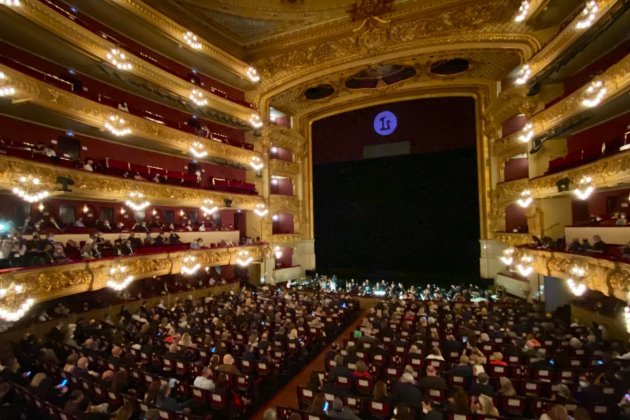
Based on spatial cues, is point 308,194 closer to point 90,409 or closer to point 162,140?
point 162,140

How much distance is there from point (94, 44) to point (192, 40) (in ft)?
21.0

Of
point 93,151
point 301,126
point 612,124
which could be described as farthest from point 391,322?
point 301,126

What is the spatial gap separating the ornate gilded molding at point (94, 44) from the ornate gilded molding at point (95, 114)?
2346mm

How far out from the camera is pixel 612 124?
16.0 meters

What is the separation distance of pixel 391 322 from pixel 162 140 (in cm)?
1571

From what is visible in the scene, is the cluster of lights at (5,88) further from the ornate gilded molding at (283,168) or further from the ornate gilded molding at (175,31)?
the ornate gilded molding at (283,168)

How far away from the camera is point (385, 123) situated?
96.8 feet

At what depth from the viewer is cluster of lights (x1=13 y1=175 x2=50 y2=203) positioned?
43.2 feet

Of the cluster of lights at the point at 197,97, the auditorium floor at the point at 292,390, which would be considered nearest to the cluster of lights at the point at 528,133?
the auditorium floor at the point at 292,390

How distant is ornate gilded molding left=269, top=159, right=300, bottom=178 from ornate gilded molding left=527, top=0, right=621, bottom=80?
18.1 meters

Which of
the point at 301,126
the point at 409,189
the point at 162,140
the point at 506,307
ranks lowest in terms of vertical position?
the point at 506,307

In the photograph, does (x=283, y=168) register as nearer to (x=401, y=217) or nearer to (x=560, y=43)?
(x=401, y=217)

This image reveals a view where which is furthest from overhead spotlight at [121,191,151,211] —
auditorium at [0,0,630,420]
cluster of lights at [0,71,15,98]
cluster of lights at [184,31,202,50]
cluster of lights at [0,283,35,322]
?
cluster of lights at [184,31,202,50]

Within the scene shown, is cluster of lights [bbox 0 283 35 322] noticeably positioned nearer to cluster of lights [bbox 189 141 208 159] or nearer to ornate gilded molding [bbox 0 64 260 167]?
ornate gilded molding [bbox 0 64 260 167]
